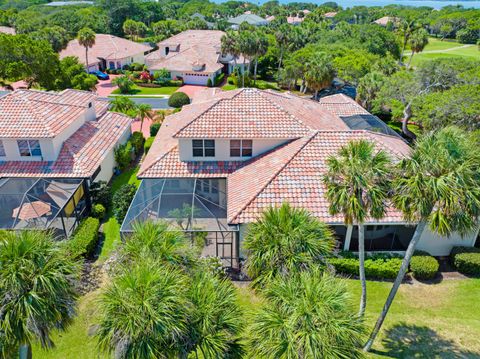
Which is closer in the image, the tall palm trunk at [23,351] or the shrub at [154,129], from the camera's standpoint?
the tall palm trunk at [23,351]

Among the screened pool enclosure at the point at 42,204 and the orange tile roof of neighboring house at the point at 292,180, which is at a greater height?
the orange tile roof of neighboring house at the point at 292,180

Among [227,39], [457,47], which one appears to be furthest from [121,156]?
[457,47]

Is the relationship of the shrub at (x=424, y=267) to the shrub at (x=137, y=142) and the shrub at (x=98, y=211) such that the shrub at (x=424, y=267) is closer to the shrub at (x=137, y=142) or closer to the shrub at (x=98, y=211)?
the shrub at (x=98, y=211)

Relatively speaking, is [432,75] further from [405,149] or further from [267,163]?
[267,163]

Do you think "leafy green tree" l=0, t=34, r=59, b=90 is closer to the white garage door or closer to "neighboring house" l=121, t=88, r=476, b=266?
the white garage door

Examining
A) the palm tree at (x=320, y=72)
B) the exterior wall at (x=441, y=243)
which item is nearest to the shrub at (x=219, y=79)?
the palm tree at (x=320, y=72)

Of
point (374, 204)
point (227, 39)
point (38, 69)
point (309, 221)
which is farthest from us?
point (227, 39)

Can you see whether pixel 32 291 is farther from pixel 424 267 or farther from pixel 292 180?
pixel 424 267
